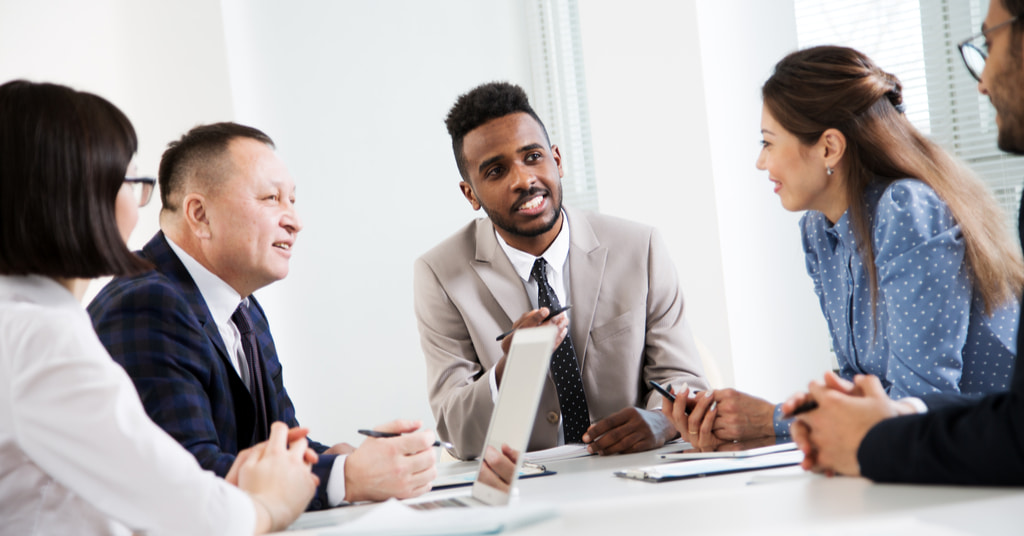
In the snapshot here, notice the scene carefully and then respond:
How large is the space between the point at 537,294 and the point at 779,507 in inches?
60.1

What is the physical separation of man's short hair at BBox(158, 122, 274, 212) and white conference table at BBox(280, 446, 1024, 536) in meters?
1.03

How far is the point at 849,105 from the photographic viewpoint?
2.01m

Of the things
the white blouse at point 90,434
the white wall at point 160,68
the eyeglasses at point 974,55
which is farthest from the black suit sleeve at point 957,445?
the white wall at point 160,68

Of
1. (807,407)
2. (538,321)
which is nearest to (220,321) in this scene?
(538,321)

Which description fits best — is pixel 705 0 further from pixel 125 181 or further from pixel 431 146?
pixel 125 181

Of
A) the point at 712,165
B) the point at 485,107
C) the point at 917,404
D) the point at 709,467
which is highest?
the point at 485,107

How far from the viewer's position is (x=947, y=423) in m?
1.06

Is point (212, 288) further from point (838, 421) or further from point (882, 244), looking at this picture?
point (882, 244)

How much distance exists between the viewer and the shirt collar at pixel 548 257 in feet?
8.39

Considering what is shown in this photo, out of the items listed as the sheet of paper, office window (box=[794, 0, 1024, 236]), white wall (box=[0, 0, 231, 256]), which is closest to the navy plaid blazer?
the sheet of paper

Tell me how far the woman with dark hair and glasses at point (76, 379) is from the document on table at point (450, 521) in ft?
0.53

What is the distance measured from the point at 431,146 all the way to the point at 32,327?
3.38m

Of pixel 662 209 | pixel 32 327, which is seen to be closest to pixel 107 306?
pixel 32 327

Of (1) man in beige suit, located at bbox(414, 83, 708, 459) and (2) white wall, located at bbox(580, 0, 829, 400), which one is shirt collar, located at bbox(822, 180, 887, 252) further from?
(2) white wall, located at bbox(580, 0, 829, 400)
